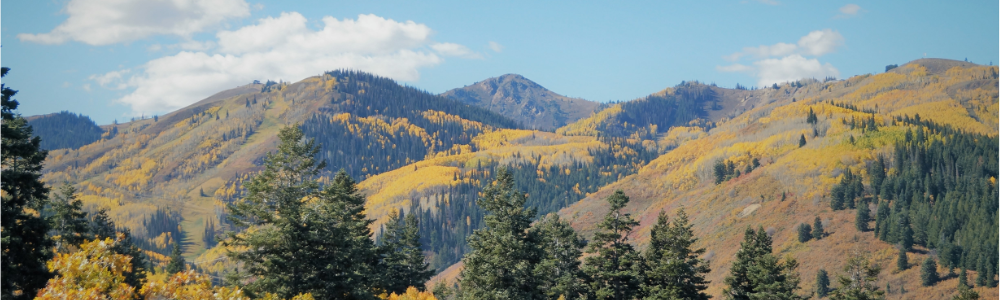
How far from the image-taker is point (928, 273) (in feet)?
348

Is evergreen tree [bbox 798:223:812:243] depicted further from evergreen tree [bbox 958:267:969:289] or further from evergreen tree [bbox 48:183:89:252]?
evergreen tree [bbox 48:183:89:252]

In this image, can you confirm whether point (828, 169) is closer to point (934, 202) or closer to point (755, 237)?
point (934, 202)

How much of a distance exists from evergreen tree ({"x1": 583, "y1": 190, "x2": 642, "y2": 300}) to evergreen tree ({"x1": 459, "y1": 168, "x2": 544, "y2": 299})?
8.56 m

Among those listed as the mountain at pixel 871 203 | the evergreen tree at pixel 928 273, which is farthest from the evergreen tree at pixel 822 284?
the evergreen tree at pixel 928 273

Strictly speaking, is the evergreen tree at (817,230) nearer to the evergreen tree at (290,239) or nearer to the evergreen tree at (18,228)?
the evergreen tree at (290,239)

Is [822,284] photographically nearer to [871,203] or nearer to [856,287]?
[871,203]

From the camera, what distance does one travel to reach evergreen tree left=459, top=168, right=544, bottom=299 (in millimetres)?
40969

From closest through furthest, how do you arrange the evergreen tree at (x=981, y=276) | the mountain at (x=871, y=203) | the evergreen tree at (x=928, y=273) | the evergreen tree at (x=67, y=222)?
the evergreen tree at (x=67, y=222) < the evergreen tree at (x=981, y=276) < the evergreen tree at (x=928, y=273) < the mountain at (x=871, y=203)

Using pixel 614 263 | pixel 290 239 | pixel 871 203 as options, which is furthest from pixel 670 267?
pixel 871 203

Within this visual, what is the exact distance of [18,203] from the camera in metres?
26.0

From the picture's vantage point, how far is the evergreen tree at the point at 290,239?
3359 centimetres

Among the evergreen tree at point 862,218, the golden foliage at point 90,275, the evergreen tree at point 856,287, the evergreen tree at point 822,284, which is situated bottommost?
the evergreen tree at point 822,284

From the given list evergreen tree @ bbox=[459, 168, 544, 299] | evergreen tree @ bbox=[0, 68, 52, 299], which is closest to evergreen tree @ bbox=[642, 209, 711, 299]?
evergreen tree @ bbox=[459, 168, 544, 299]

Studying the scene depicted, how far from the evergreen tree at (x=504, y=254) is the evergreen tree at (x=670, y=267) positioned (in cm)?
1185
